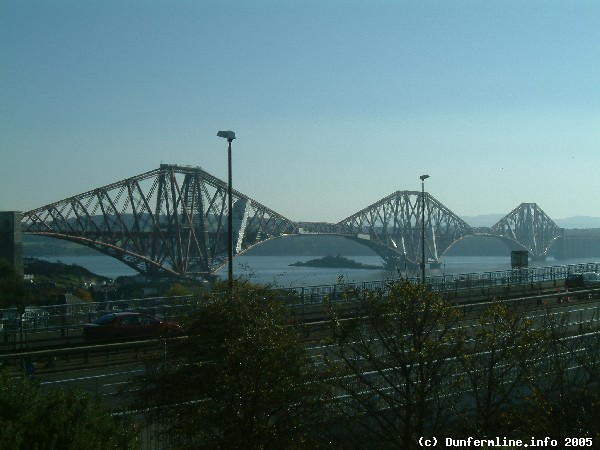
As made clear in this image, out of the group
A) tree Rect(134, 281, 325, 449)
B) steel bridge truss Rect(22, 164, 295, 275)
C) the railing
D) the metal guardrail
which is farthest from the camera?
steel bridge truss Rect(22, 164, 295, 275)

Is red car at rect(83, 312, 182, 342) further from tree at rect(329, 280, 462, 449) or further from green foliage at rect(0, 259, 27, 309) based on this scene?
green foliage at rect(0, 259, 27, 309)

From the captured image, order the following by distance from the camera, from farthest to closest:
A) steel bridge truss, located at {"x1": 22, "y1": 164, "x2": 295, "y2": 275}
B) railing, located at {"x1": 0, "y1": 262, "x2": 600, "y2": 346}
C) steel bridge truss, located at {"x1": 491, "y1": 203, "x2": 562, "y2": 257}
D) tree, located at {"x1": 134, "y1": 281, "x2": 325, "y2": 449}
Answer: steel bridge truss, located at {"x1": 491, "y1": 203, "x2": 562, "y2": 257} → steel bridge truss, located at {"x1": 22, "y1": 164, "x2": 295, "y2": 275} → railing, located at {"x1": 0, "y1": 262, "x2": 600, "y2": 346} → tree, located at {"x1": 134, "y1": 281, "x2": 325, "y2": 449}

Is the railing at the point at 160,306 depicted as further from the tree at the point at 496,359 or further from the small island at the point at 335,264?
the small island at the point at 335,264

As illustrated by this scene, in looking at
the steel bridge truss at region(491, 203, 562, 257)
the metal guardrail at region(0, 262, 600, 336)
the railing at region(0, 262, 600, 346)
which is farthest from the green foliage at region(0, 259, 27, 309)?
the steel bridge truss at region(491, 203, 562, 257)

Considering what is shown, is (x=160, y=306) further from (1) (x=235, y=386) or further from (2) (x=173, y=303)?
(1) (x=235, y=386)

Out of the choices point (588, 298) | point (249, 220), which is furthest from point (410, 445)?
point (249, 220)

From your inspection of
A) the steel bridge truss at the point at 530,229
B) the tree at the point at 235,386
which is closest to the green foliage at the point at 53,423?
the tree at the point at 235,386
